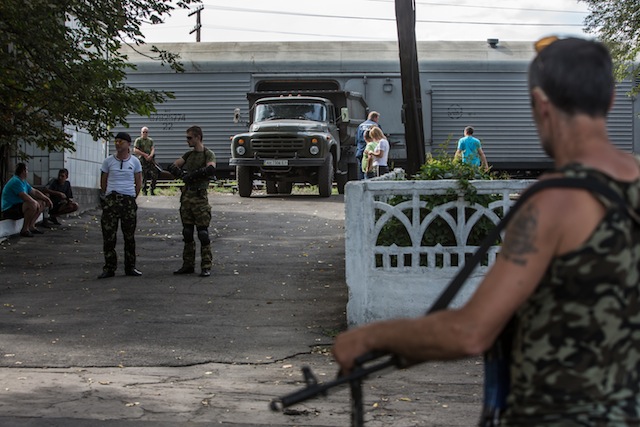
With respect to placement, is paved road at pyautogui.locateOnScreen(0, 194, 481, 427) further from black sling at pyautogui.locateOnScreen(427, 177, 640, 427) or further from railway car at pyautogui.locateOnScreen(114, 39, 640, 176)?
railway car at pyautogui.locateOnScreen(114, 39, 640, 176)

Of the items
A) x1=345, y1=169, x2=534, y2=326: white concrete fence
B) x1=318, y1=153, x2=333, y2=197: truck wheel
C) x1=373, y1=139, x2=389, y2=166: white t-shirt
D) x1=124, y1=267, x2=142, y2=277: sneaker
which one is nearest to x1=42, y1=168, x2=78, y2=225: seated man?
x1=373, y1=139, x2=389, y2=166: white t-shirt

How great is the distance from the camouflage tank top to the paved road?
448cm

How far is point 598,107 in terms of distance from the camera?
2418 mm

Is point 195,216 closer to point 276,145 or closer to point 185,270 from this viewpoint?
point 185,270

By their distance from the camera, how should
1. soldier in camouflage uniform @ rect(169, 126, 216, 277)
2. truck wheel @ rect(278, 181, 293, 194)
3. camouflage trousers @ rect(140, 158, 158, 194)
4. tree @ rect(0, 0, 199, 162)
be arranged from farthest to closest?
truck wheel @ rect(278, 181, 293, 194)
camouflage trousers @ rect(140, 158, 158, 194)
tree @ rect(0, 0, 199, 162)
soldier in camouflage uniform @ rect(169, 126, 216, 277)

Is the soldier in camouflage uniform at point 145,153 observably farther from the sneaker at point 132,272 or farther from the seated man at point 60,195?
the sneaker at point 132,272

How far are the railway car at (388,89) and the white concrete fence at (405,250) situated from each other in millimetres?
18511

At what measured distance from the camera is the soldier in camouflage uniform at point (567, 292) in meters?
2.29

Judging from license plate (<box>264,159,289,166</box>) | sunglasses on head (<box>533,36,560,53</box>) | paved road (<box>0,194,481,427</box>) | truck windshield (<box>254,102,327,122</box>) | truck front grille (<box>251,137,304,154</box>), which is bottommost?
paved road (<box>0,194,481,427</box>)

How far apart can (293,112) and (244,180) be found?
6.46ft

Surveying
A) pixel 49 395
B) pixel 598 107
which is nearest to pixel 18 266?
pixel 49 395

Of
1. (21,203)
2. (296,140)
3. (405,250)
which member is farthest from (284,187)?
(405,250)

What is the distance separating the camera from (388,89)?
93.6 ft

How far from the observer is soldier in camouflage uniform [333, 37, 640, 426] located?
2.29m
